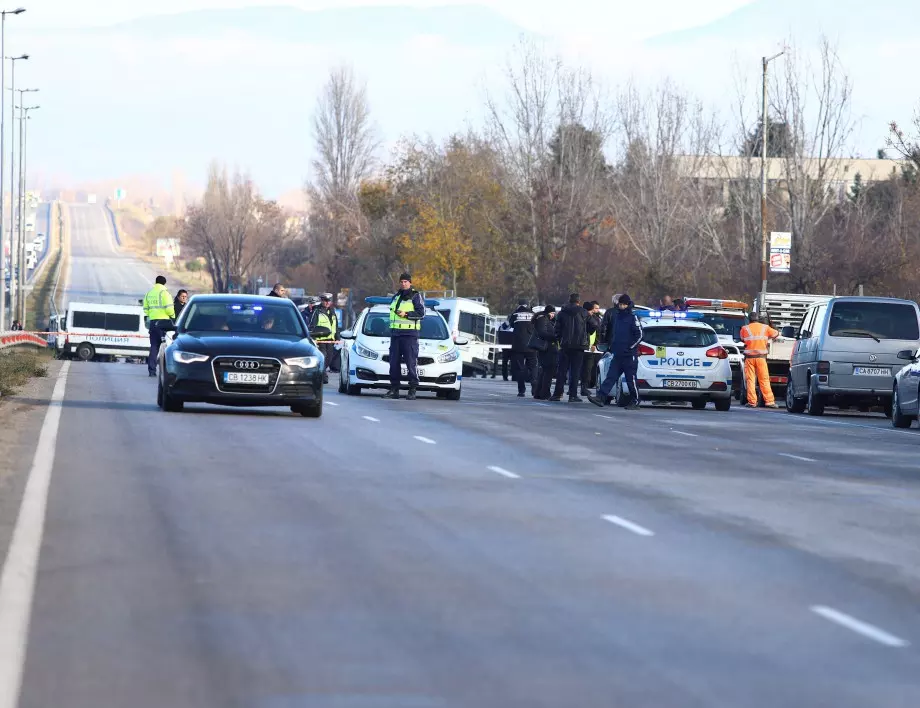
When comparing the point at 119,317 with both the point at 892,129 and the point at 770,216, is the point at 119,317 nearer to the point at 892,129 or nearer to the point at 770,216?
the point at 770,216

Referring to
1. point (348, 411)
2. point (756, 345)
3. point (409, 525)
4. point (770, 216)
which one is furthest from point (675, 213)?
point (409, 525)

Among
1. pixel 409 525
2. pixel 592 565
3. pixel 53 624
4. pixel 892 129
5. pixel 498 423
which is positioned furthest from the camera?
pixel 892 129

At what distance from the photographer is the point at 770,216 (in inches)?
2611

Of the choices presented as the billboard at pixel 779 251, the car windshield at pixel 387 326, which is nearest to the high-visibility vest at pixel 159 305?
the car windshield at pixel 387 326

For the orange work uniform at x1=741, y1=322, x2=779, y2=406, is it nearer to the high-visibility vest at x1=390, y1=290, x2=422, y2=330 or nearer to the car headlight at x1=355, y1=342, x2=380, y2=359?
the car headlight at x1=355, y1=342, x2=380, y2=359

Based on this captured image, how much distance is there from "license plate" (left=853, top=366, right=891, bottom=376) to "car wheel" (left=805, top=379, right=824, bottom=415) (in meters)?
0.73

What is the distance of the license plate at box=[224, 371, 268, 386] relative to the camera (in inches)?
862

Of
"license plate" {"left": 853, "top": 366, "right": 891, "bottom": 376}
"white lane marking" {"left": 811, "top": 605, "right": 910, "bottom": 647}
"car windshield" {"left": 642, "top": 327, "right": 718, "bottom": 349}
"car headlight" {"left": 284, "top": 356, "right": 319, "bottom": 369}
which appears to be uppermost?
"car windshield" {"left": 642, "top": 327, "right": 718, "bottom": 349}

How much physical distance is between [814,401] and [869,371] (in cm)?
118

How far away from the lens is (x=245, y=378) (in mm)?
21938

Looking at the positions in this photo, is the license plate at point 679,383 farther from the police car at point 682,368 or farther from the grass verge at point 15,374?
the grass verge at point 15,374

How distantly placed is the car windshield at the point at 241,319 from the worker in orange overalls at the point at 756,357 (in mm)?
11672

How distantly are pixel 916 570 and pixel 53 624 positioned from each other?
15.7 ft

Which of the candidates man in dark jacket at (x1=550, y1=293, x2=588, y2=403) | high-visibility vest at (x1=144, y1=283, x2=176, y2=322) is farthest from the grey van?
high-visibility vest at (x1=144, y1=283, x2=176, y2=322)
